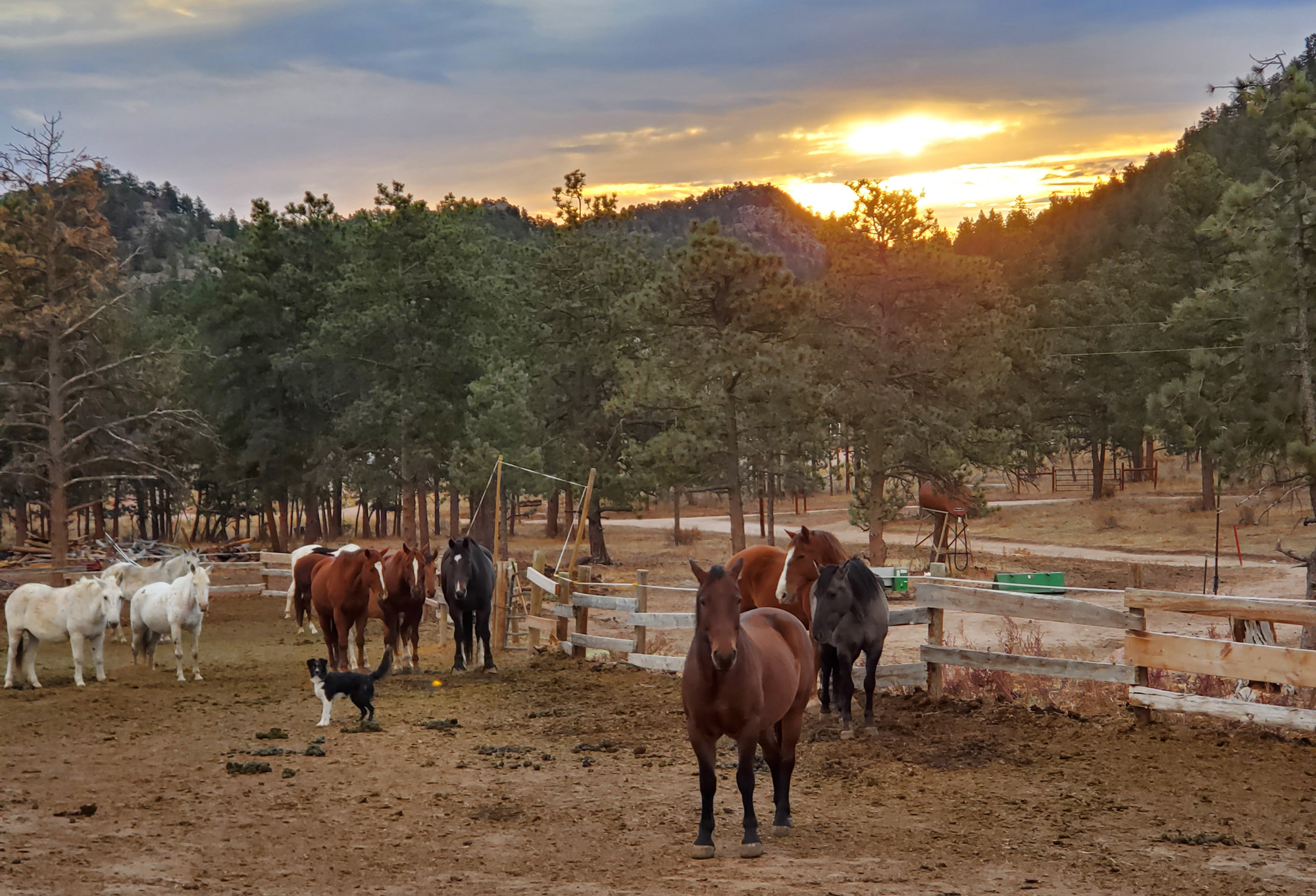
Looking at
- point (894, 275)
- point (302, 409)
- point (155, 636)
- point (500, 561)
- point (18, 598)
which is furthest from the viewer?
point (302, 409)

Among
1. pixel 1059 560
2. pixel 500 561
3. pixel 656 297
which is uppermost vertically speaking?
pixel 656 297

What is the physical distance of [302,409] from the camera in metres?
41.4

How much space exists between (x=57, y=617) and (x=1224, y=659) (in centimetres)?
1350

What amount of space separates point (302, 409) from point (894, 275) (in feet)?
73.0

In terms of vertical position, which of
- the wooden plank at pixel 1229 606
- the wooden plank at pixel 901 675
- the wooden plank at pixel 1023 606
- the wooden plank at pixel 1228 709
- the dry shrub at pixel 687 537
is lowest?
the dry shrub at pixel 687 537

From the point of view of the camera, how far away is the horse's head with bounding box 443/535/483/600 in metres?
14.2

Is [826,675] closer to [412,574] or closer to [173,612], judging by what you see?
[412,574]

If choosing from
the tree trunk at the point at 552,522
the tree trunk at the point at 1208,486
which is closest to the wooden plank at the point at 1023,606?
the tree trunk at the point at 552,522

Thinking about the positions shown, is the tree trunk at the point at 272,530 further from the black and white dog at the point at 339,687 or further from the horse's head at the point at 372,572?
the black and white dog at the point at 339,687

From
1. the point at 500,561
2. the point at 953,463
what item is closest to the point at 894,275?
the point at 953,463

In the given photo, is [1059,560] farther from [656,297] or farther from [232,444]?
[232,444]

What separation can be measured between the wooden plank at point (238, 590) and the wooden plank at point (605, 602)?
14233 mm

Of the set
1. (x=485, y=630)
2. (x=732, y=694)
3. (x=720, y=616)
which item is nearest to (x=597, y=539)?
(x=485, y=630)

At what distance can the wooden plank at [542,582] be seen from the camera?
16.2m
